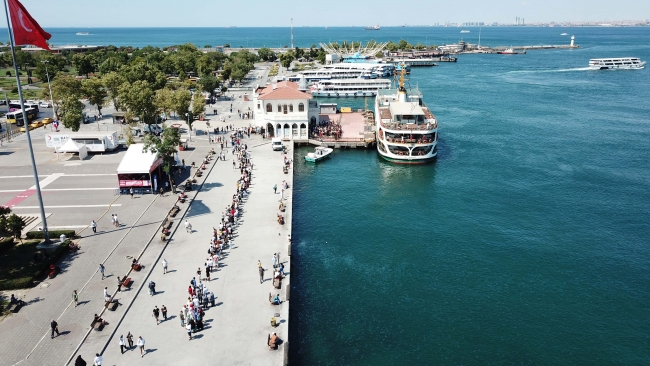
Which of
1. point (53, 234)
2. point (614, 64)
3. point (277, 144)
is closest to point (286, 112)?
point (277, 144)

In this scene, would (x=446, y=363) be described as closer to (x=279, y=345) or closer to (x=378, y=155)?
(x=279, y=345)

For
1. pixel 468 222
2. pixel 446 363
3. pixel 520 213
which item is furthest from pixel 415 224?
pixel 446 363

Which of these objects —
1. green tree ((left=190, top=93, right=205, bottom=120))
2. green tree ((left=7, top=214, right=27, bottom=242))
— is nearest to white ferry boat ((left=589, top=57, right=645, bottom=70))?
green tree ((left=190, top=93, right=205, bottom=120))

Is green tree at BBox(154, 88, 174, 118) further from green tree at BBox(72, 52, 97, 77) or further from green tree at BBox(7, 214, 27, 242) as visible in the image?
green tree at BBox(72, 52, 97, 77)

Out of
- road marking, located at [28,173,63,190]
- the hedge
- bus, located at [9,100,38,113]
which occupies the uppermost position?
bus, located at [9,100,38,113]

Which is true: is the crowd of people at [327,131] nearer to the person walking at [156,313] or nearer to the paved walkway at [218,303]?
the paved walkway at [218,303]

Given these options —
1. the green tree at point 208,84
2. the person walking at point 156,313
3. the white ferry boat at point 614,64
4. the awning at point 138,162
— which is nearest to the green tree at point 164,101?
the green tree at point 208,84
